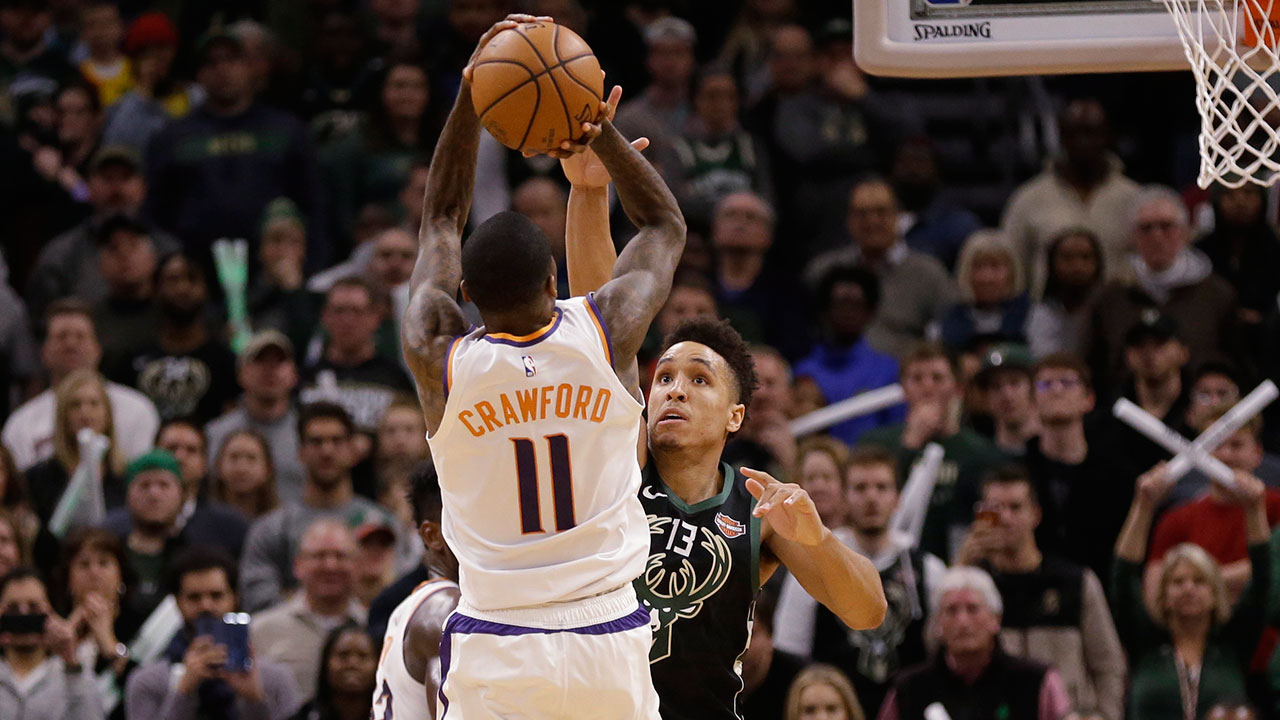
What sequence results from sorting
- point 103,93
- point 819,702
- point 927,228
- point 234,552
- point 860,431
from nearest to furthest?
point 819,702 → point 234,552 → point 860,431 → point 927,228 → point 103,93

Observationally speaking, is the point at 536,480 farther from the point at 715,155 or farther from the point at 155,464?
the point at 715,155

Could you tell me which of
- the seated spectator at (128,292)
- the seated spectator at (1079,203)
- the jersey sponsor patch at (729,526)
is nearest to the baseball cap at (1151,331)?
the seated spectator at (1079,203)

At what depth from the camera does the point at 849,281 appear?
12.0 metres

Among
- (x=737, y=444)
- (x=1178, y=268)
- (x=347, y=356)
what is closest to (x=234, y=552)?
(x=347, y=356)

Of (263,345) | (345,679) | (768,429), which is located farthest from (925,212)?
(345,679)

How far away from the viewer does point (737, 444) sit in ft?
34.4

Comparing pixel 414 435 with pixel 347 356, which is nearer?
pixel 414 435

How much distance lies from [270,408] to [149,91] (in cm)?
392

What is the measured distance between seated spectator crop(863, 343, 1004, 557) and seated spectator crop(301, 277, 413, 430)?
285cm

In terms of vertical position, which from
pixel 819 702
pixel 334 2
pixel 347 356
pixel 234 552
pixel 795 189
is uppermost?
pixel 334 2

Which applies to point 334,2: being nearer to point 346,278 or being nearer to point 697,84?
point 697,84

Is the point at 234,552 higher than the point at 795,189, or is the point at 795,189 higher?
the point at 795,189

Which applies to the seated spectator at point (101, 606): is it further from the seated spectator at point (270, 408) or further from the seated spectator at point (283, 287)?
the seated spectator at point (283, 287)

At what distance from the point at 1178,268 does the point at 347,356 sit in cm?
518
